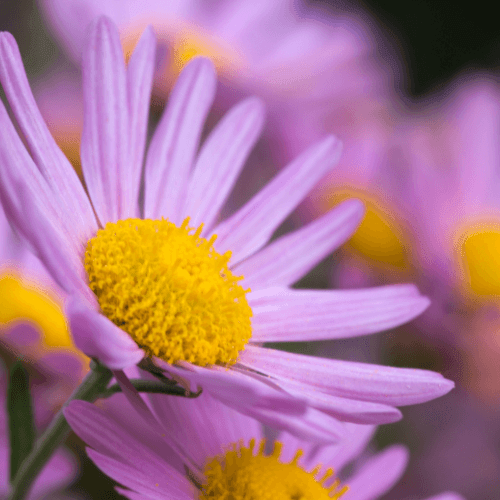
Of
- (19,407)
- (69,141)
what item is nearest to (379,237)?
(69,141)

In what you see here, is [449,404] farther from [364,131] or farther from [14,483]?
[14,483]

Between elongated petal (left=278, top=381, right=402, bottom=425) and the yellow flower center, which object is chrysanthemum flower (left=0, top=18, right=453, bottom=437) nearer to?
elongated petal (left=278, top=381, right=402, bottom=425)

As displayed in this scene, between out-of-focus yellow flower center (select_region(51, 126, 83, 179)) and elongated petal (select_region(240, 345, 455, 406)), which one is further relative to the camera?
out-of-focus yellow flower center (select_region(51, 126, 83, 179))

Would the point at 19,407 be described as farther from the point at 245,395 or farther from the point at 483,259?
the point at 483,259

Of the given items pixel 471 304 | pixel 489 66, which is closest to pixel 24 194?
pixel 471 304

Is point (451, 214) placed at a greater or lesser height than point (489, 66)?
lesser

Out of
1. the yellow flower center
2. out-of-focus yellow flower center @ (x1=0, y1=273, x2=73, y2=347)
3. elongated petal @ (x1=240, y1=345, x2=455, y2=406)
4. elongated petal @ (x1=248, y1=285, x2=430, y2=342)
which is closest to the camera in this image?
elongated petal @ (x1=240, y1=345, x2=455, y2=406)

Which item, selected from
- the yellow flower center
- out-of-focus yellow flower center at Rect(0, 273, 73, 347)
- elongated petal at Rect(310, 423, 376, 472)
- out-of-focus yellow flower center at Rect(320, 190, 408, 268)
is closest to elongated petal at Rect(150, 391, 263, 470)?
elongated petal at Rect(310, 423, 376, 472)
